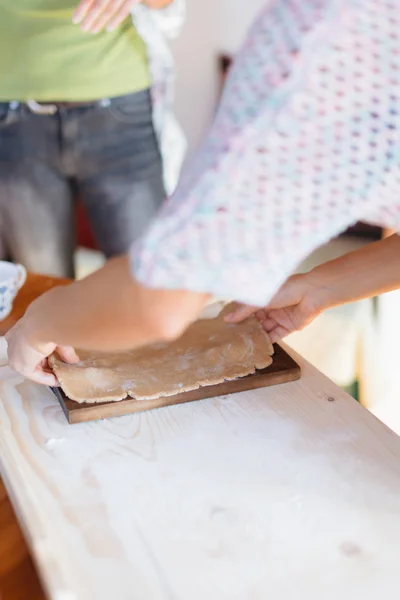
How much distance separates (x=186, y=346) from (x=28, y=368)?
225 mm

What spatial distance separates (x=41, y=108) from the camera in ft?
4.00

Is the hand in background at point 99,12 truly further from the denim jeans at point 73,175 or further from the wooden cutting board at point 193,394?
the wooden cutting board at point 193,394

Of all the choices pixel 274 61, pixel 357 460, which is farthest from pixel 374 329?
pixel 274 61

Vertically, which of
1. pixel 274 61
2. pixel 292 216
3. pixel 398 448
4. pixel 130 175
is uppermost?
pixel 274 61

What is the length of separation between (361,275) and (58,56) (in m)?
0.67

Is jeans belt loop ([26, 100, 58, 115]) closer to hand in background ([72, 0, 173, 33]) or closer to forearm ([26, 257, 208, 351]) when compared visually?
hand in background ([72, 0, 173, 33])

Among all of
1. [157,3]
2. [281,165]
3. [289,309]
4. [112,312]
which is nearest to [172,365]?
[289,309]

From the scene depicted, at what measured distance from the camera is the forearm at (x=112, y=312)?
0.56 metres

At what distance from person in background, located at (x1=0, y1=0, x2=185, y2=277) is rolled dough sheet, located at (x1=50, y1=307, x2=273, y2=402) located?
0.42m

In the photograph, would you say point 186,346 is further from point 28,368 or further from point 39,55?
point 39,55

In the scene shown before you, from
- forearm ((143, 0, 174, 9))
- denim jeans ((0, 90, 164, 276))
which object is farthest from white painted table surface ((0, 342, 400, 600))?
forearm ((143, 0, 174, 9))

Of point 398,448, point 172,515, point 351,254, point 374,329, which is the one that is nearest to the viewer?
point 172,515

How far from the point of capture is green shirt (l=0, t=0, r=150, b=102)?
46.1 inches

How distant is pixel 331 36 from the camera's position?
1.59 feet
